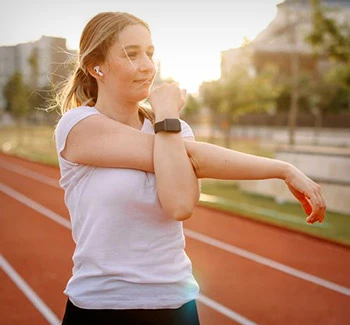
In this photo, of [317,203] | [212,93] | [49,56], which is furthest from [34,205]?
[212,93]

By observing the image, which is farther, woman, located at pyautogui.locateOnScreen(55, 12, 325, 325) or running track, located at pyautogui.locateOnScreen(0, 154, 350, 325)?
running track, located at pyautogui.locateOnScreen(0, 154, 350, 325)

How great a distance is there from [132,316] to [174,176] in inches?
16.8

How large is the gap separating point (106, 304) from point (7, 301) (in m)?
4.78

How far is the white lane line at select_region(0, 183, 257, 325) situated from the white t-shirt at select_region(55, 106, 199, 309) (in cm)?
402

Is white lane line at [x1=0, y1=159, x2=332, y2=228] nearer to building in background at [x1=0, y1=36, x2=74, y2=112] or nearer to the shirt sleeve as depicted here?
building in background at [x1=0, y1=36, x2=74, y2=112]

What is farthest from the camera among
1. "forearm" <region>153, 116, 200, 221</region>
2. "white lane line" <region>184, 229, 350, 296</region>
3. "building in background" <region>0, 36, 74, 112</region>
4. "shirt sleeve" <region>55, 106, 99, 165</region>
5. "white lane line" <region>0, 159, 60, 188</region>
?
"white lane line" <region>0, 159, 60, 188</region>

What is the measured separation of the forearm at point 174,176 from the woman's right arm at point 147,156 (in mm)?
36

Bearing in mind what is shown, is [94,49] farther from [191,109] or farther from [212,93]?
[191,109]

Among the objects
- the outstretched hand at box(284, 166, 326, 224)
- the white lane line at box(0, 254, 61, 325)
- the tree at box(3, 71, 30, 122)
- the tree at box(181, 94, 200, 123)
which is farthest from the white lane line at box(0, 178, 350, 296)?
the tree at box(181, 94, 200, 123)

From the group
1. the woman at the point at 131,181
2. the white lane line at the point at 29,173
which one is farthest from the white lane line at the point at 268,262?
the white lane line at the point at 29,173

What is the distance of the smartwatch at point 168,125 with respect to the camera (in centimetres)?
167

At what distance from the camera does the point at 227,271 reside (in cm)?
726

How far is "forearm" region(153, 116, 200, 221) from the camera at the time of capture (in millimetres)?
1612

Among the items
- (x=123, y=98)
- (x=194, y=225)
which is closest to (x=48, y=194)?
(x=194, y=225)
